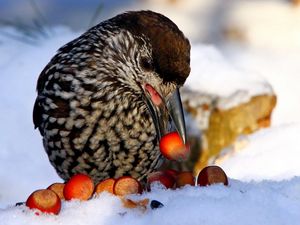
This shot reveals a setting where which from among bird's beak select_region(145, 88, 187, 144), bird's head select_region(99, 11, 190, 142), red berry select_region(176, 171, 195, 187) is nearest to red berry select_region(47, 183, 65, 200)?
red berry select_region(176, 171, 195, 187)

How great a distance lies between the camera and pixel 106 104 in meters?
5.23

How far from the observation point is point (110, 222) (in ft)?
10.7

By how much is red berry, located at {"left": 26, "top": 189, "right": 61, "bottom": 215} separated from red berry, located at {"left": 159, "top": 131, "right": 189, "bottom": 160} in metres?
1.10

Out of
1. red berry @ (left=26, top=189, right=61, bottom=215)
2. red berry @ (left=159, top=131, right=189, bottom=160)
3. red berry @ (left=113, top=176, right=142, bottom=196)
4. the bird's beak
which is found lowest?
red berry @ (left=26, top=189, right=61, bottom=215)

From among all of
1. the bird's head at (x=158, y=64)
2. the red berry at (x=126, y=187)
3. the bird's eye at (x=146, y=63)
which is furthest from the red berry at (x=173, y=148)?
the red berry at (x=126, y=187)

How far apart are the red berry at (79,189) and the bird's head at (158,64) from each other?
120cm

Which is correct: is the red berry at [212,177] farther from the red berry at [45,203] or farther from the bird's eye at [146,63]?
the bird's eye at [146,63]

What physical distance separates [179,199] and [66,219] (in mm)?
389

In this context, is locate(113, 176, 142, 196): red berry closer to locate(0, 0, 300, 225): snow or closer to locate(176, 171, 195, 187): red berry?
locate(0, 0, 300, 225): snow

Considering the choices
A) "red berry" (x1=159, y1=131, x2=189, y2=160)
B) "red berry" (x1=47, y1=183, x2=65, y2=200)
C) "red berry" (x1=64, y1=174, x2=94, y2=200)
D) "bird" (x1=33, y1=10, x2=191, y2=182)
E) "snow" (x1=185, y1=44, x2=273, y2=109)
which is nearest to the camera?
"red berry" (x1=64, y1=174, x2=94, y2=200)

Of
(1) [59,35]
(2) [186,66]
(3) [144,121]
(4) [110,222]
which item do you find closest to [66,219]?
(4) [110,222]

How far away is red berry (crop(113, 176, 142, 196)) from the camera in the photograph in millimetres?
3512

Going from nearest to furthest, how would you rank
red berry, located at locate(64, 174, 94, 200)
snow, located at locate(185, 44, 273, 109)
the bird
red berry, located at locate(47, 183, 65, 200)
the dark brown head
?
red berry, located at locate(64, 174, 94, 200), red berry, located at locate(47, 183, 65, 200), the dark brown head, the bird, snow, located at locate(185, 44, 273, 109)

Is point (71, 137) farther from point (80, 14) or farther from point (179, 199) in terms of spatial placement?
point (80, 14)
